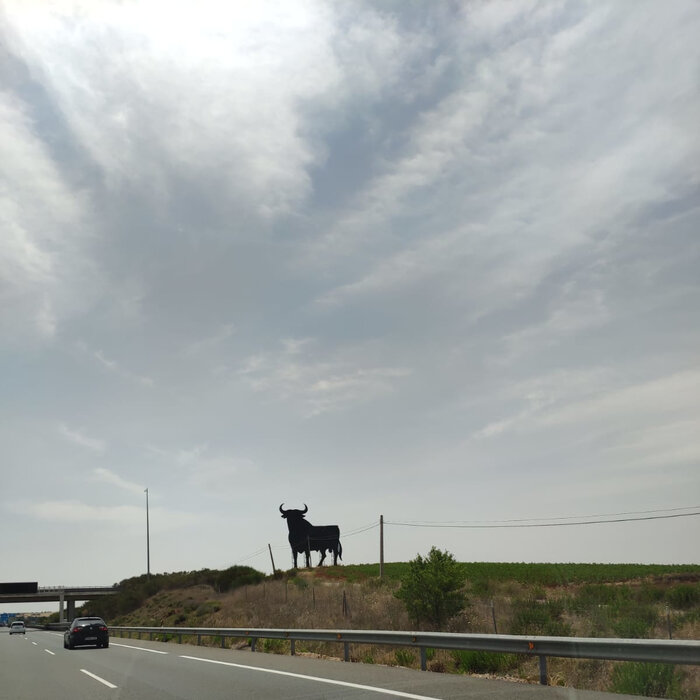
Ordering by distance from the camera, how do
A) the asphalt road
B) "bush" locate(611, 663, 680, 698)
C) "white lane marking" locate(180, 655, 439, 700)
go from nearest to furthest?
"white lane marking" locate(180, 655, 439, 700) < "bush" locate(611, 663, 680, 698) < the asphalt road

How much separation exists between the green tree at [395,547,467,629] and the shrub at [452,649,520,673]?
8839 millimetres

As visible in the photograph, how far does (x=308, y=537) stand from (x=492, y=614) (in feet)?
148

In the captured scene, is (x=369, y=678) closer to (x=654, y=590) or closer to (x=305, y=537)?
(x=654, y=590)

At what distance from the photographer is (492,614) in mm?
19281

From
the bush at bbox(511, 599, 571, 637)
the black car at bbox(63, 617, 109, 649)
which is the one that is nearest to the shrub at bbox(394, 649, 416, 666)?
the bush at bbox(511, 599, 571, 637)

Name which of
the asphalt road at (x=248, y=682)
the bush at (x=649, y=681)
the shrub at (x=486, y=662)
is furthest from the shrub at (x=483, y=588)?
the bush at (x=649, y=681)

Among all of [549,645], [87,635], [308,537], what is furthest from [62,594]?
[549,645]

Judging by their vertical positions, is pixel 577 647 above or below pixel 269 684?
above

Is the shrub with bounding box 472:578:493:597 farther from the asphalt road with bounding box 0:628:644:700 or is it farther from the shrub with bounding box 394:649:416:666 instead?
the shrub with bounding box 394:649:416:666

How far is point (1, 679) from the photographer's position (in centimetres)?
1650

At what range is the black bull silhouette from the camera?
6175 centimetres

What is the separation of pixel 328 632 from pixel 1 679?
763 cm

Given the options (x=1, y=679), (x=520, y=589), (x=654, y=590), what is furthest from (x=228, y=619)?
(x=1, y=679)

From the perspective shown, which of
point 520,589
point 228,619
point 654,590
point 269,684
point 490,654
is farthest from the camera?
point 228,619
